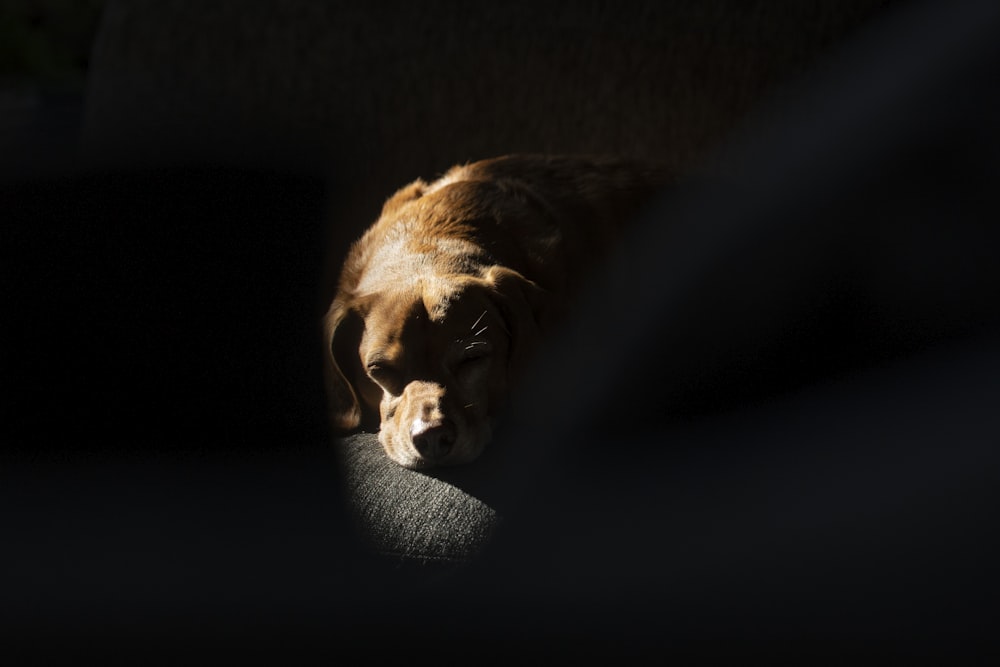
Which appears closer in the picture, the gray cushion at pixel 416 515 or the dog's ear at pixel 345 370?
the gray cushion at pixel 416 515

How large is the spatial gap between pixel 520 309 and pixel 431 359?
0.12 meters

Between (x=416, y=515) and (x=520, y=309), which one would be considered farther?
(x=520, y=309)

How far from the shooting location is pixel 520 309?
1.21 metres

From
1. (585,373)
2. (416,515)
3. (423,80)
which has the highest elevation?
(423,80)

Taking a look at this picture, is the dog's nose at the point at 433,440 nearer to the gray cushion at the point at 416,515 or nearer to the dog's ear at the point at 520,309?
the gray cushion at the point at 416,515

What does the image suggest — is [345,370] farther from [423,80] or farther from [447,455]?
[423,80]

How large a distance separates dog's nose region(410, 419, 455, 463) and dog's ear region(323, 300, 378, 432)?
14 cm

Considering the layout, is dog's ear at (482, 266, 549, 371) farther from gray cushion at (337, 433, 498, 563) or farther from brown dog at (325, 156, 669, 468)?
gray cushion at (337, 433, 498, 563)

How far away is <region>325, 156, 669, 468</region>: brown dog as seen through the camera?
1.17 metres

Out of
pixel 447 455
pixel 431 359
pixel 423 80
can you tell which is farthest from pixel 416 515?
pixel 423 80

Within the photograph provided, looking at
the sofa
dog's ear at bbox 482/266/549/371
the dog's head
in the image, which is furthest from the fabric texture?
dog's ear at bbox 482/266/549/371

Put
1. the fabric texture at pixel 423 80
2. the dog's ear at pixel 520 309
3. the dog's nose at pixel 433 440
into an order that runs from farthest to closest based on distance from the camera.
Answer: the fabric texture at pixel 423 80, the dog's ear at pixel 520 309, the dog's nose at pixel 433 440

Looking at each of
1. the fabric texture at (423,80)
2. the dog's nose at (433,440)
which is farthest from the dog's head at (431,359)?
the fabric texture at (423,80)

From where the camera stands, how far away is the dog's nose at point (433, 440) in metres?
1.11
